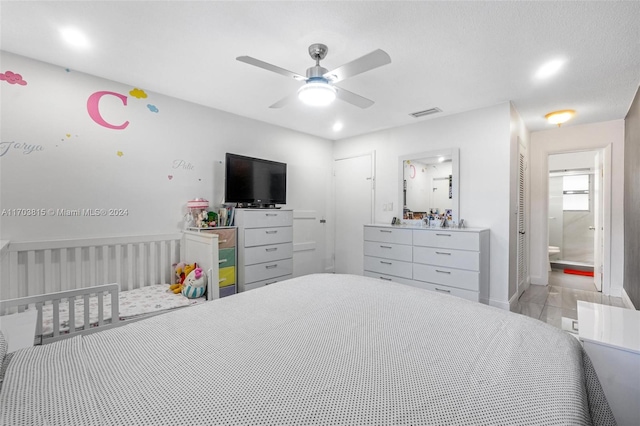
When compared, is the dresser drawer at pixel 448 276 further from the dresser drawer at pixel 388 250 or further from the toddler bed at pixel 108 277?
the toddler bed at pixel 108 277

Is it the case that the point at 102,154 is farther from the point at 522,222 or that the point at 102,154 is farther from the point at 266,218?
the point at 522,222

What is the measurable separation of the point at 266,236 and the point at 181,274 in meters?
0.99

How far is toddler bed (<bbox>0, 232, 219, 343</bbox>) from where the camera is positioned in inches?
71.4

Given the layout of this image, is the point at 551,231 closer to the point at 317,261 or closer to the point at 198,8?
the point at 317,261

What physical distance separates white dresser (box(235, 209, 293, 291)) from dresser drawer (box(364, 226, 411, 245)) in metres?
1.12

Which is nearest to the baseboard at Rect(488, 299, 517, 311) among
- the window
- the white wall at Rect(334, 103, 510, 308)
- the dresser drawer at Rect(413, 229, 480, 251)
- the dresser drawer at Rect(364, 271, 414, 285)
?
the white wall at Rect(334, 103, 510, 308)

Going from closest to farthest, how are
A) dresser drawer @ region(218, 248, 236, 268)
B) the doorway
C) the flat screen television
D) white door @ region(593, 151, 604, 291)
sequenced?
dresser drawer @ region(218, 248, 236, 268) → the flat screen television → white door @ region(593, 151, 604, 291) → the doorway

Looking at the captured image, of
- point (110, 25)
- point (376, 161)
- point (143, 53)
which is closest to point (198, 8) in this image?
point (110, 25)

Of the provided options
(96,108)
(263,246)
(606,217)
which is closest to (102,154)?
(96,108)

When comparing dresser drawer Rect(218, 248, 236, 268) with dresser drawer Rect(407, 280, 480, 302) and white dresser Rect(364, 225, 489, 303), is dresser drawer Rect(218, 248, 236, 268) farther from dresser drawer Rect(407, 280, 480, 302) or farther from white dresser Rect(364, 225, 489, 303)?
dresser drawer Rect(407, 280, 480, 302)

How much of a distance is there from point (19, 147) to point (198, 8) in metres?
1.93

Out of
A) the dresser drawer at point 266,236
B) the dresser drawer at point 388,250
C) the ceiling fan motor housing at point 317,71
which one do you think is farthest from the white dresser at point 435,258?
the ceiling fan motor housing at point 317,71

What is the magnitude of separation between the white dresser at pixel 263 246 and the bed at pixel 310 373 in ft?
6.02

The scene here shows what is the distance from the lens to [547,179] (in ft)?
14.1
